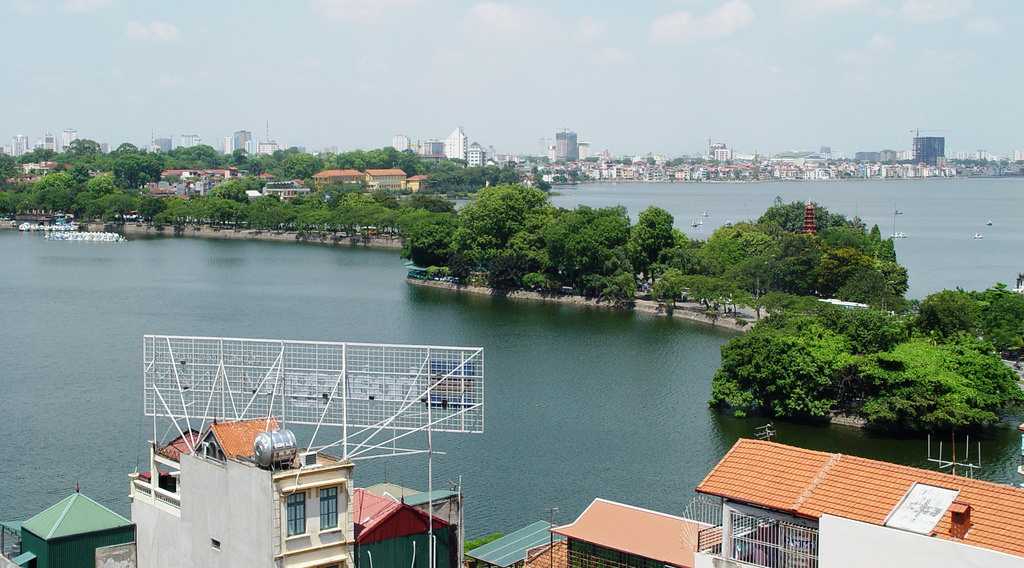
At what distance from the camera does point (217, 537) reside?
838cm

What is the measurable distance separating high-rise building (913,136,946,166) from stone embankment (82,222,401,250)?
5048 inches

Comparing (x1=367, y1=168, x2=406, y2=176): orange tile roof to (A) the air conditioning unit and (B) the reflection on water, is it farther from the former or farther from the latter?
(A) the air conditioning unit

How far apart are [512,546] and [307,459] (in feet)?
11.5

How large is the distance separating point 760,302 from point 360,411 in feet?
60.9

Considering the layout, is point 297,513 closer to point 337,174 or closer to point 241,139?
point 337,174

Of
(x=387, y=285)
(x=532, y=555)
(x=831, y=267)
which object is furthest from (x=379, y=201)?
(x=532, y=555)

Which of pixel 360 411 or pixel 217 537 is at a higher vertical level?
pixel 360 411

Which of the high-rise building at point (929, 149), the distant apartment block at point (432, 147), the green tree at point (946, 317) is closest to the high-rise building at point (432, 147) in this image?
the distant apartment block at point (432, 147)

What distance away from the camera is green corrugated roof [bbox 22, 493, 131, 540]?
30.5 ft

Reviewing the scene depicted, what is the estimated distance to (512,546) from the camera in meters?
11.2

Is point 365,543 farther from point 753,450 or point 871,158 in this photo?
point 871,158

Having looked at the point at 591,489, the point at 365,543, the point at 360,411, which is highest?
the point at 360,411

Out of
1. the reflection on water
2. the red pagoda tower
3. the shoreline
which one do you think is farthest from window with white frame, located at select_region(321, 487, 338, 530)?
the red pagoda tower

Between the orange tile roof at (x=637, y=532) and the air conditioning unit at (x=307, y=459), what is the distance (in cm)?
266
